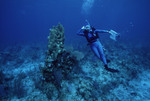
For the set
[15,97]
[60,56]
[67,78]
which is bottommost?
[15,97]

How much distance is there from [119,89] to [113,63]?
103 inches

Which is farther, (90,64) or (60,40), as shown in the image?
(90,64)

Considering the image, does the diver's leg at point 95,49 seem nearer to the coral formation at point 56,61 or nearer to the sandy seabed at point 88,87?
the sandy seabed at point 88,87

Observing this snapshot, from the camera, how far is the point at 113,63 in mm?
7211

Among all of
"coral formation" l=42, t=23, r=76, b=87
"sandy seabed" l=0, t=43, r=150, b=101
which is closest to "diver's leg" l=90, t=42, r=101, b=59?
"sandy seabed" l=0, t=43, r=150, b=101

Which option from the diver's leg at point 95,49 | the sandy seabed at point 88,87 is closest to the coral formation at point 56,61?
the sandy seabed at point 88,87

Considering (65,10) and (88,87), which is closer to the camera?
(88,87)

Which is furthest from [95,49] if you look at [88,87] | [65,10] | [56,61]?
[65,10]

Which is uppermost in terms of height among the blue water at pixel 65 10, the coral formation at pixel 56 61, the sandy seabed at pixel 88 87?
the blue water at pixel 65 10

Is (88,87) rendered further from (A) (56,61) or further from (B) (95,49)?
(B) (95,49)

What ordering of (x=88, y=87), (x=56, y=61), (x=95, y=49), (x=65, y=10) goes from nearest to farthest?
1. (x=88, y=87)
2. (x=56, y=61)
3. (x=95, y=49)
4. (x=65, y=10)

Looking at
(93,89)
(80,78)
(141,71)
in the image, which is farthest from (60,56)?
(141,71)

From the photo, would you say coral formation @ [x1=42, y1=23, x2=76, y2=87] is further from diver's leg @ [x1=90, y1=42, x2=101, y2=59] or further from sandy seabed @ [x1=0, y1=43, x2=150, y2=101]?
diver's leg @ [x1=90, y1=42, x2=101, y2=59]

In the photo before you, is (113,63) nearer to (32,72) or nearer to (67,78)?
(67,78)
